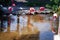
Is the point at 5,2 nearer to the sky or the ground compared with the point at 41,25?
nearer to the sky

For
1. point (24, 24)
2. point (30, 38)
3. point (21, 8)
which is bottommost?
point (30, 38)

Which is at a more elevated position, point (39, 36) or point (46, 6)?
point (46, 6)

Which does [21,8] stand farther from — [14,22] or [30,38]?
[30,38]

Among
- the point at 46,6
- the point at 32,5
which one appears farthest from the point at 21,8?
the point at 46,6

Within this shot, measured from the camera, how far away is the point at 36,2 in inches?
82.4

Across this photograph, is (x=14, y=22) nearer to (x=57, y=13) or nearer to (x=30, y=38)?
(x=30, y=38)

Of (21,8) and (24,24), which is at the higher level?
(21,8)

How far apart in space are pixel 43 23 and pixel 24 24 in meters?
0.21

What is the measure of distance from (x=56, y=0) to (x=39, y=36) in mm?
428

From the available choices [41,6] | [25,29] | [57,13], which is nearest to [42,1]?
[41,6]

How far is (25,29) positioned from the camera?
2.09 metres

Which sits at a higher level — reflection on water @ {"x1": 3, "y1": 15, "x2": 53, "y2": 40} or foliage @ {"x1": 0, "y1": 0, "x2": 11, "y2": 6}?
foliage @ {"x1": 0, "y1": 0, "x2": 11, "y2": 6}

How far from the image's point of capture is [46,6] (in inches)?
82.0

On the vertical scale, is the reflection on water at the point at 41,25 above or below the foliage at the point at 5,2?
below
